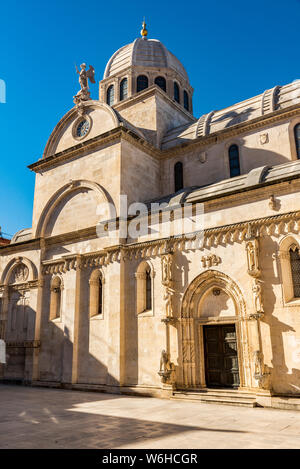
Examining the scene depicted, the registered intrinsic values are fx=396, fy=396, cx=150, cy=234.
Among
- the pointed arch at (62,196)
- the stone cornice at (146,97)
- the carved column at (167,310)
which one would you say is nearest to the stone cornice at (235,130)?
the stone cornice at (146,97)

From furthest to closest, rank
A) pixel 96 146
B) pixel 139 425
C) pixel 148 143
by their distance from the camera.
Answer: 1. pixel 148 143
2. pixel 96 146
3. pixel 139 425

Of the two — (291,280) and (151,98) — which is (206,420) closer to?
(291,280)

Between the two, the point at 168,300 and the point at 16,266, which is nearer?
the point at 168,300

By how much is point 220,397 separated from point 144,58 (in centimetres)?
2552

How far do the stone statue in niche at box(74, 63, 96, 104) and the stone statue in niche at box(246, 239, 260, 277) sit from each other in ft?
48.9

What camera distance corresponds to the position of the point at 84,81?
25.1 meters

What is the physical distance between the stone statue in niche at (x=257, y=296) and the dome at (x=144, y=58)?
21669 mm

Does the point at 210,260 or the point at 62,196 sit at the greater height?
the point at 62,196

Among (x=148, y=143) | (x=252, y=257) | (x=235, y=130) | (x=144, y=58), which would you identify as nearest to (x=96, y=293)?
(x=252, y=257)

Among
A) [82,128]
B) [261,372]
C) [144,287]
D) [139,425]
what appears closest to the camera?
[139,425]

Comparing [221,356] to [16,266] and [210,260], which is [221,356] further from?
[16,266]

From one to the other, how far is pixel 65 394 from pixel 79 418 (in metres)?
6.71

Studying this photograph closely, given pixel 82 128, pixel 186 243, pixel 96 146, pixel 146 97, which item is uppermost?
pixel 146 97

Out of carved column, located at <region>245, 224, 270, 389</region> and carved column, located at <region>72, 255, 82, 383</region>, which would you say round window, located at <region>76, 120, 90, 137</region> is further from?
carved column, located at <region>245, 224, 270, 389</region>
